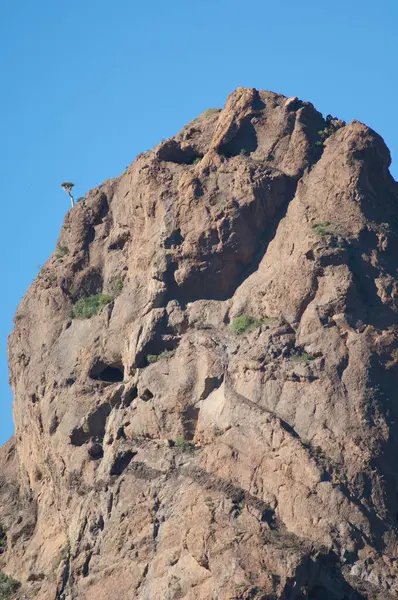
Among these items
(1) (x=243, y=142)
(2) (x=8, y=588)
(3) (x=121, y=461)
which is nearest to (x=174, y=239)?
(1) (x=243, y=142)

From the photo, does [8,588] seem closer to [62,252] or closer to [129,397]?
[129,397]

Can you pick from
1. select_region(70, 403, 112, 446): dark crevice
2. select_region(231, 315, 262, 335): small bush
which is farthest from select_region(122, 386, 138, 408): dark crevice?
select_region(231, 315, 262, 335): small bush

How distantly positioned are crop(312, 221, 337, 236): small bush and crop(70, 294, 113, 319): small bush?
7.59m

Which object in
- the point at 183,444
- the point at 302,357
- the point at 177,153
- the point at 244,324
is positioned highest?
the point at 177,153

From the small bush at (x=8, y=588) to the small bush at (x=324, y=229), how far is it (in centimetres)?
1490

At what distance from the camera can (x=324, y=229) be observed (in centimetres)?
5669

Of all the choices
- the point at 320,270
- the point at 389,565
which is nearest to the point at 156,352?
the point at 320,270

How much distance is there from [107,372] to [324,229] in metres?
8.61

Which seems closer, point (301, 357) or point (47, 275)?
point (301, 357)

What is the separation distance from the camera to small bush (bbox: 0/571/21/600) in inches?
2248

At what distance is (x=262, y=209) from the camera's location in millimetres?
58281

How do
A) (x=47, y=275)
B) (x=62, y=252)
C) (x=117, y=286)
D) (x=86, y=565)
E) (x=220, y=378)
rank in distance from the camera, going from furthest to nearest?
1. (x=62, y=252)
2. (x=47, y=275)
3. (x=117, y=286)
4. (x=220, y=378)
5. (x=86, y=565)

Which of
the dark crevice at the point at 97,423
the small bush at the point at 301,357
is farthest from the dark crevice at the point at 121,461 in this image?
the small bush at the point at 301,357

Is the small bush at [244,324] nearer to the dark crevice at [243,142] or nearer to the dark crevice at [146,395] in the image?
the dark crevice at [146,395]
